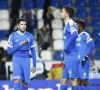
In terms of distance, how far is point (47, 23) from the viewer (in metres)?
15.7

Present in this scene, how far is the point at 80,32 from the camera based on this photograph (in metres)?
10.5

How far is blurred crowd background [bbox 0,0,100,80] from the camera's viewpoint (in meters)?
15.1

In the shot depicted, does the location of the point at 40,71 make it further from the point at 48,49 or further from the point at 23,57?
the point at 23,57

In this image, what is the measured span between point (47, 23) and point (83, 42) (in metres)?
5.35

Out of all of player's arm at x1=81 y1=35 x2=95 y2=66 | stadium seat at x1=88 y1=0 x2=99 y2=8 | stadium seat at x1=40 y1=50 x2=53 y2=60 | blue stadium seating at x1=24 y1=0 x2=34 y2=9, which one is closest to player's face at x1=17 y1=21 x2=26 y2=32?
player's arm at x1=81 y1=35 x2=95 y2=66

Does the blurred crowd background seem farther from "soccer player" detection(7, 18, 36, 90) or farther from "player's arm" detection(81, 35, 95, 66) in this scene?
"soccer player" detection(7, 18, 36, 90)

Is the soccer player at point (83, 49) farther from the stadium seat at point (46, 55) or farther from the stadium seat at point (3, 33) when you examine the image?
the stadium seat at point (3, 33)

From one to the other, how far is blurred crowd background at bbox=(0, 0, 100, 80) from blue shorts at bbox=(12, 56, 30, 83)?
3697 mm

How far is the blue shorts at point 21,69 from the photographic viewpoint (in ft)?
32.0

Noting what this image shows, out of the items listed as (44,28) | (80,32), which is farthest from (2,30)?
(80,32)

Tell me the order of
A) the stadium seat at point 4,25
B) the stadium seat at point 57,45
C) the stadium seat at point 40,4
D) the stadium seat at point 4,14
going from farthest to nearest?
the stadium seat at point 40,4 → the stadium seat at point 4,14 → the stadium seat at point 4,25 → the stadium seat at point 57,45

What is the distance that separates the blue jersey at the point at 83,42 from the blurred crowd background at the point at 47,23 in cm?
336

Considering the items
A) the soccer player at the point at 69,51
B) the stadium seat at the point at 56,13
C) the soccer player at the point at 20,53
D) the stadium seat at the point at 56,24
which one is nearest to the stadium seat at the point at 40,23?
the stadium seat at the point at 56,24

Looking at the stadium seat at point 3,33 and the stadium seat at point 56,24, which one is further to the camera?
the stadium seat at point 56,24
